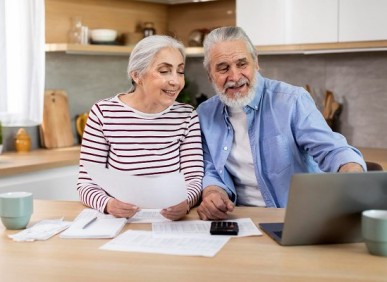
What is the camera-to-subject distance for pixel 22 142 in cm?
355

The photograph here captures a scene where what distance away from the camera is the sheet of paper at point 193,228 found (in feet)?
5.41

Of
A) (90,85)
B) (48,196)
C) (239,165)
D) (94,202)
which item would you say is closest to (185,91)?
(90,85)

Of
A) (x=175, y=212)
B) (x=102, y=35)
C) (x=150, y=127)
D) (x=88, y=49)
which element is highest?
(x=102, y=35)

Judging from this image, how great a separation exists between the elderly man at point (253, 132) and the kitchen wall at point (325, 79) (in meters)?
1.60

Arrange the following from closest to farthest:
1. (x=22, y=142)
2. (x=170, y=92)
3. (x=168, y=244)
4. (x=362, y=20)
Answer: (x=168, y=244) → (x=170, y=92) → (x=362, y=20) → (x=22, y=142)

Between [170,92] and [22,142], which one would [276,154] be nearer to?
[170,92]

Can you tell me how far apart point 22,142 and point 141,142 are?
1588 mm

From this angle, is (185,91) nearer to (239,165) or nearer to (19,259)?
(239,165)

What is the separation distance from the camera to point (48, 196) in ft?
10.7

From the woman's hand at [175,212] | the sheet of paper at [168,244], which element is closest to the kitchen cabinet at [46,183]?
the woman's hand at [175,212]

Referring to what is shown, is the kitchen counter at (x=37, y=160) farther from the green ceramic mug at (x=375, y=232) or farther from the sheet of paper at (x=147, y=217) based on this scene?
the green ceramic mug at (x=375, y=232)

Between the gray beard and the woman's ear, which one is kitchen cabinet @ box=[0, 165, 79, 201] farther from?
the gray beard

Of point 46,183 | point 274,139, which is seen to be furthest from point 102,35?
point 274,139

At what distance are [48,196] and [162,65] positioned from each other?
4.60ft
